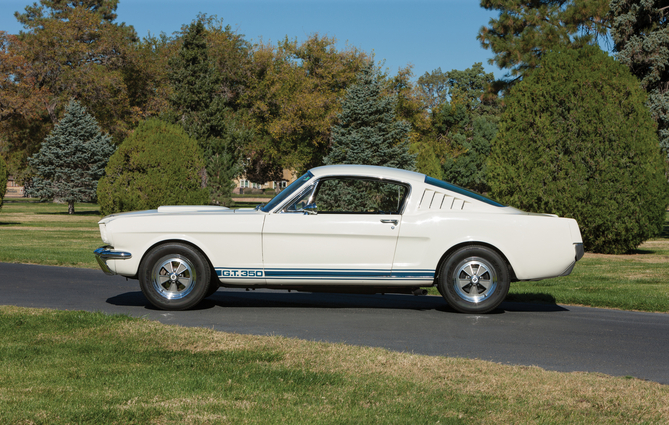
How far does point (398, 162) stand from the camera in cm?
2861

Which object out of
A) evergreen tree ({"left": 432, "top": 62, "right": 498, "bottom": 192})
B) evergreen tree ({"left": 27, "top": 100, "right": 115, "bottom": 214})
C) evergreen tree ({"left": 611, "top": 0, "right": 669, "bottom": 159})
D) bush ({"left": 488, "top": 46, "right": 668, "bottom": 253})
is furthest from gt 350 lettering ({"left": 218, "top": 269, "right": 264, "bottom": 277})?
evergreen tree ({"left": 432, "top": 62, "right": 498, "bottom": 192})

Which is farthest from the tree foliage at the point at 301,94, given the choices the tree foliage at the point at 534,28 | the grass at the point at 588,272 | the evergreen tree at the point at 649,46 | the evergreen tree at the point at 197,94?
the grass at the point at 588,272

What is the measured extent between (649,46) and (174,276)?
21.3 meters

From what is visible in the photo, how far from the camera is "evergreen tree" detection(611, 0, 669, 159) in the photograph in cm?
2386

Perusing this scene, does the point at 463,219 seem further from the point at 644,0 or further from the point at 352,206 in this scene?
the point at 644,0

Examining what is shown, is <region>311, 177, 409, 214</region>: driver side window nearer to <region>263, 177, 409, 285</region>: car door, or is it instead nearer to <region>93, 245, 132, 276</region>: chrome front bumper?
<region>263, 177, 409, 285</region>: car door

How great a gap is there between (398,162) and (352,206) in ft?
68.1

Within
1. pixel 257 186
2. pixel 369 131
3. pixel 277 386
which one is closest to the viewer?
pixel 277 386

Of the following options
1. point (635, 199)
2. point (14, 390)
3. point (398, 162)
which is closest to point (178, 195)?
point (398, 162)

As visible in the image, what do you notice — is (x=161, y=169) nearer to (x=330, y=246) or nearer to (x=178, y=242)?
(x=178, y=242)

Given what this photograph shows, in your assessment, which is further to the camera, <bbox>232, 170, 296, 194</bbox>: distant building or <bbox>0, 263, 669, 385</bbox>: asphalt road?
<bbox>232, 170, 296, 194</bbox>: distant building

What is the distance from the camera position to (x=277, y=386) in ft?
15.6

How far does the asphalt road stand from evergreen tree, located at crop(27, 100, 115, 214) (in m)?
31.7

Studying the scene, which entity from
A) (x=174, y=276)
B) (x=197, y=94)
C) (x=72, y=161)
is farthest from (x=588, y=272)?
(x=197, y=94)
